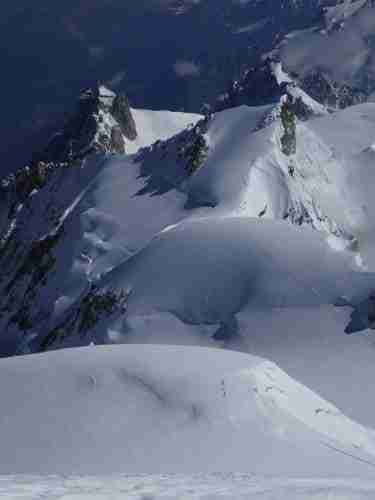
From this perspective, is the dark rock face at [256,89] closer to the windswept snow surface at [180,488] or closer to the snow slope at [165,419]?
the snow slope at [165,419]

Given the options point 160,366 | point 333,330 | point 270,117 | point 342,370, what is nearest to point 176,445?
point 160,366

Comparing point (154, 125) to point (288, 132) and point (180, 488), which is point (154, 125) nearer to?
point (288, 132)

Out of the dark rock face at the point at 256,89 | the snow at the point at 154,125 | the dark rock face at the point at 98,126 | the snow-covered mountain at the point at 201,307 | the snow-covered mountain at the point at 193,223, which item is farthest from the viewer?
the dark rock face at the point at 256,89

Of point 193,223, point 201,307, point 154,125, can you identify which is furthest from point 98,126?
point 201,307

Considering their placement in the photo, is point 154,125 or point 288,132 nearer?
point 288,132

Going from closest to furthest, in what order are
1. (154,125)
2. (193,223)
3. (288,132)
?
(193,223), (288,132), (154,125)

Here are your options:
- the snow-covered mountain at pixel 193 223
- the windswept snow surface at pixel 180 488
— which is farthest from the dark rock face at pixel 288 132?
the windswept snow surface at pixel 180 488

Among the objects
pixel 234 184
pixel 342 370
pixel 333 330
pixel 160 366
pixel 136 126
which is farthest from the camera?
pixel 136 126

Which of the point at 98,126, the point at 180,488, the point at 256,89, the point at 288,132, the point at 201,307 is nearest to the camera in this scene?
the point at 180,488

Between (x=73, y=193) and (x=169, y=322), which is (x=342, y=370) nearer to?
(x=169, y=322)
